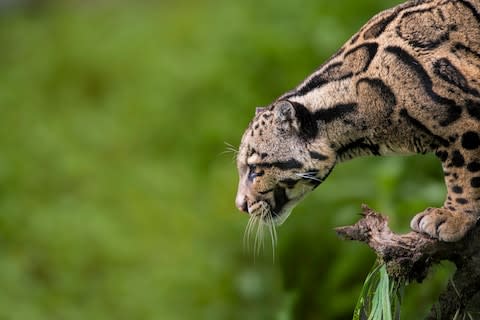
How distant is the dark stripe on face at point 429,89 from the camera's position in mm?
4719

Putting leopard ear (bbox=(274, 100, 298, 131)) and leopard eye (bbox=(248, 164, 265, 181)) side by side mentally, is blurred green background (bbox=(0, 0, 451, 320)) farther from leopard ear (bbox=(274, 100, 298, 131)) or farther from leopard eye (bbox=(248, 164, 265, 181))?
leopard ear (bbox=(274, 100, 298, 131))

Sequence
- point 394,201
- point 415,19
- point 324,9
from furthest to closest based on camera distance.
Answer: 1. point 324,9
2. point 394,201
3. point 415,19

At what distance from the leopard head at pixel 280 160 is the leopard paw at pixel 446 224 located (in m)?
0.62

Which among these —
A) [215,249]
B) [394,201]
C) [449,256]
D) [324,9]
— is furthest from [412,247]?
[324,9]

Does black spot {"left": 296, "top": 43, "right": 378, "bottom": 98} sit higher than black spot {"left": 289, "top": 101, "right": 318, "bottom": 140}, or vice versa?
black spot {"left": 296, "top": 43, "right": 378, "bottom": 98}

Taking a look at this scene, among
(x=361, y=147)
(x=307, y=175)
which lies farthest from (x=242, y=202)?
(x=361, y=147)

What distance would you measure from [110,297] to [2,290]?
3.12 ft

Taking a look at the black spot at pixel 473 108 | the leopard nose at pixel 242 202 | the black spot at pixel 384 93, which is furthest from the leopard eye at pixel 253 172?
the black spot at pixel 473 108

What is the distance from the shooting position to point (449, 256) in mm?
4750

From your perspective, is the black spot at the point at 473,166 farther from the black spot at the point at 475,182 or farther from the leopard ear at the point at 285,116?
the leopard ear at the point at 285,116

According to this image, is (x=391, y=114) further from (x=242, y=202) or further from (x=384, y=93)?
(x=242, y=202)

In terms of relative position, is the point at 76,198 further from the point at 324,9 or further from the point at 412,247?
the point at 412,247

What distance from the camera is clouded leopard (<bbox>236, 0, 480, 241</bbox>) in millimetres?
4727

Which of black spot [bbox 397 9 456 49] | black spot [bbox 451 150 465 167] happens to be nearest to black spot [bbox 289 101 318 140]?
black spot [bbox 397 9 456 49]
